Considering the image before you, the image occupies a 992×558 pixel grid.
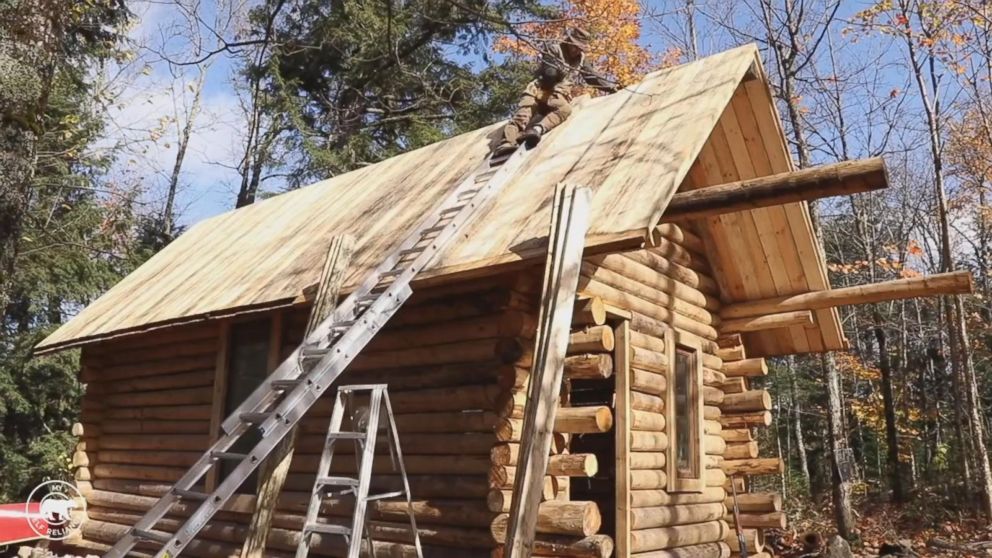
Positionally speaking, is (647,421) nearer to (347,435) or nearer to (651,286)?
(651,286)

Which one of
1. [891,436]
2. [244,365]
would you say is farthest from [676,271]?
[891,436]

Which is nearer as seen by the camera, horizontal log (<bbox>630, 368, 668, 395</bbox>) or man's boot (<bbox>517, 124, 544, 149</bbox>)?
horizontal log (<bbox>630, 368, 668, 395</bbox>)

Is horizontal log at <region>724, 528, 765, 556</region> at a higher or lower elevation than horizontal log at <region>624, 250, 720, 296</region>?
lower

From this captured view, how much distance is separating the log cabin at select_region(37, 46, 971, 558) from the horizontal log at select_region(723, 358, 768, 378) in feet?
0.08

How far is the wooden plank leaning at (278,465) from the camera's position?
766 cm

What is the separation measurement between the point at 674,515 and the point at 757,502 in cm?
193

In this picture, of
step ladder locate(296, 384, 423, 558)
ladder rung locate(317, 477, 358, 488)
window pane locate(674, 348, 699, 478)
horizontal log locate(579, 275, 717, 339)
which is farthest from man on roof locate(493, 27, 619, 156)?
ladder rung locate(317, 477, 358, 488)

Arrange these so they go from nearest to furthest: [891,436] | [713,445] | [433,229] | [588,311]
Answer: [588,311], [433,229], [713,445], [891,436]

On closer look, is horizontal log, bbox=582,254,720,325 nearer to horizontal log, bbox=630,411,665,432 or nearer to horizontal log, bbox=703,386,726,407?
horizontal log, bbox=703,386,726,407

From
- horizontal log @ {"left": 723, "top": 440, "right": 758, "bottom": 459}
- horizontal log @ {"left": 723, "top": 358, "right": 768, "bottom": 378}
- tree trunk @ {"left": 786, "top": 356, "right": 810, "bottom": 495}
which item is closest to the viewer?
horizontal log @ {"left": 723, "top": 440, "right": 758, "bottom": 459}

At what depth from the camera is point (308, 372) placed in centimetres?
593

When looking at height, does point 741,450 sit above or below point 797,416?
below

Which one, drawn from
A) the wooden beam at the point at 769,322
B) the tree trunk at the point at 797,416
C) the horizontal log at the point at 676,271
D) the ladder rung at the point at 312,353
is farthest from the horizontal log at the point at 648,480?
the tree trunk at the point at 797,416

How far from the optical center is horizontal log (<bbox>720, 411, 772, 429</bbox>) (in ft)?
32.2
